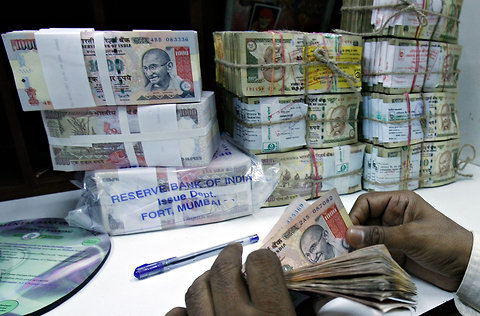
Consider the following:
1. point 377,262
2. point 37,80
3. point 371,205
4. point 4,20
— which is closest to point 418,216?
point 371,205

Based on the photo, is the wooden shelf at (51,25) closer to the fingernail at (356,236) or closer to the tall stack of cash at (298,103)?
the tall stack of cash at (298,103)

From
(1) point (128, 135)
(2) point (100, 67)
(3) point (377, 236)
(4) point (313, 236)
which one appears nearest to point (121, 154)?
(1) point (128, 135)

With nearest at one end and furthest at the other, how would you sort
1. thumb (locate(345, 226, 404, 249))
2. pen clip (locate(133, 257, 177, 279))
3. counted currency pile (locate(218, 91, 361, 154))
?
thumb (locate(345, 226, 404, 249)) < pen clip (locate(133, 257, 177, 279)) < counted currency pile (locate(218, 91, 361, 154))

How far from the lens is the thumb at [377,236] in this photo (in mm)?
514

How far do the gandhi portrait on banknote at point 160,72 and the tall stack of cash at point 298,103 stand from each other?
0.60 feet

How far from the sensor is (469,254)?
532 millimetres

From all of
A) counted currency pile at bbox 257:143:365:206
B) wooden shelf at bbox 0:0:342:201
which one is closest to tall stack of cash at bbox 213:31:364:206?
counted currency pile at bbox 257:143:365:206

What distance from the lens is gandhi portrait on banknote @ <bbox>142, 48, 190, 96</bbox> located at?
67 cm

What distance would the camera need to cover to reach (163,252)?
694 mm

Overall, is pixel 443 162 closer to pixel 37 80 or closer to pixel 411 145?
pixel 411 145

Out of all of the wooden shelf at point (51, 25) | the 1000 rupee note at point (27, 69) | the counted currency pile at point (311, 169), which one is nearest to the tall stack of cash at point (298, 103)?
the counted currency pile at point (311, 169)

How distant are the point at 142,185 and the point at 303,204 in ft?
1.28

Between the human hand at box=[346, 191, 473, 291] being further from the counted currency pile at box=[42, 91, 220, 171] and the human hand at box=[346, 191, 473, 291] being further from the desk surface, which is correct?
the counted currency pile at box=[42, 91, 220, 171]

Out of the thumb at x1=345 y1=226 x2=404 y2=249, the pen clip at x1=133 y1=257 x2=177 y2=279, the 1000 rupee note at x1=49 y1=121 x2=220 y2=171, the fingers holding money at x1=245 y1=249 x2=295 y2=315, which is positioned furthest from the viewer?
the 1000 rupee note at x1=49 y1=121 x2=220 y2=171
